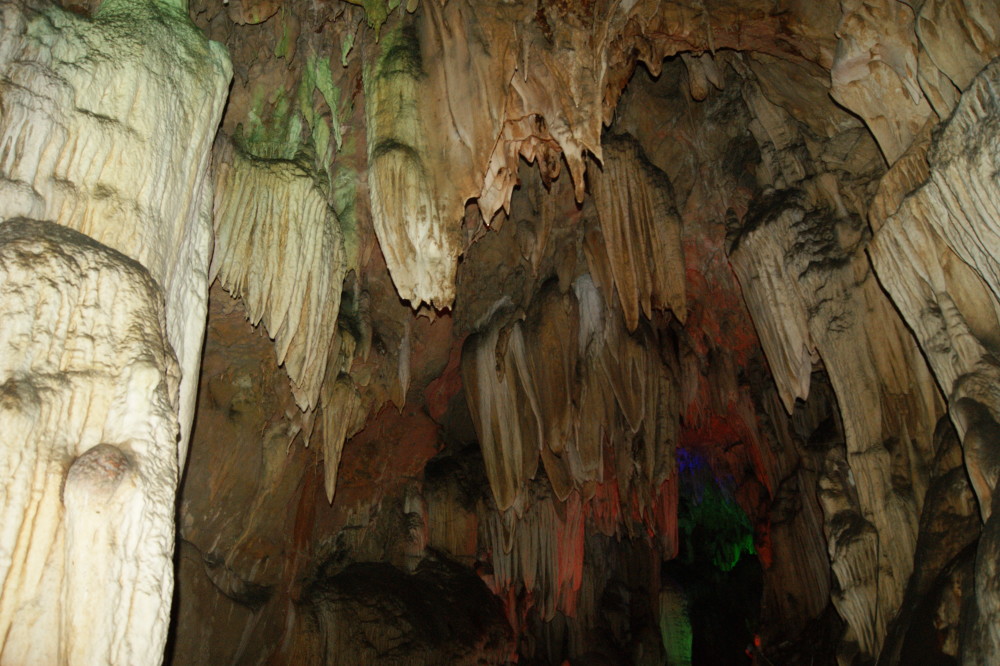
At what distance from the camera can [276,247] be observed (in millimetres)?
5418

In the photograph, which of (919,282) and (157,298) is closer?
(157,298)

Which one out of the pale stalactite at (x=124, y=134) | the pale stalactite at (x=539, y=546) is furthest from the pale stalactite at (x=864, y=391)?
A: the pale stalactite at (x=539, y=546)

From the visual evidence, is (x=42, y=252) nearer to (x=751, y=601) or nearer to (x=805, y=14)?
(x=805, y=14)

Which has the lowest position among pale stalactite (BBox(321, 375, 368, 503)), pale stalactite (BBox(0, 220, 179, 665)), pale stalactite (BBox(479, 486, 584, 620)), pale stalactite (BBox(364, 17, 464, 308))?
pale stalactite (BBox(0, 220, 179, 665))

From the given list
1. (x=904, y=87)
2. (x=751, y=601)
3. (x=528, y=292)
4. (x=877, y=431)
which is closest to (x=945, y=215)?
(x=904, y=87)

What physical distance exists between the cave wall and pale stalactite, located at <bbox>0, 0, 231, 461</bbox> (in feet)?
0.05

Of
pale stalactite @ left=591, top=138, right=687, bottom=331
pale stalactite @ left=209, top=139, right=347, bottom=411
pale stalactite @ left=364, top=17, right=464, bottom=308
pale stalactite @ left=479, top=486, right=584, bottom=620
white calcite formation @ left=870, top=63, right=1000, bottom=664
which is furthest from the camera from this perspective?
pale stalactite @ left=479, top=486, right=584, bottom=620

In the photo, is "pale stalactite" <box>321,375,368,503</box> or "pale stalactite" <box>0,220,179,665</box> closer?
"pale stalactite" <box>0,220,179,665</box>

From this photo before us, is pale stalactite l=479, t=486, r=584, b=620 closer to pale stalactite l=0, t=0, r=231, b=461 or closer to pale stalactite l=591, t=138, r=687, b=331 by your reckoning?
pale stalactite l=591, t=138, r=687, b=331

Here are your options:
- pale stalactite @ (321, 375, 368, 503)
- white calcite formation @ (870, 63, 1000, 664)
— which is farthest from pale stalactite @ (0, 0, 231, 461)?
white calcite formation @ (870, 63, 1000, 664)

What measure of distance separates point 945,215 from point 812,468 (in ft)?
19.7

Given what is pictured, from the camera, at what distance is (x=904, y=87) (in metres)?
5.17

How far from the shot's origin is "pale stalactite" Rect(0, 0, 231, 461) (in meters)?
3.21

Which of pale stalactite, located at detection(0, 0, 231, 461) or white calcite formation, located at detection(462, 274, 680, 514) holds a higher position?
white calcite formation, located at detection(462, 274, 680, 514)
